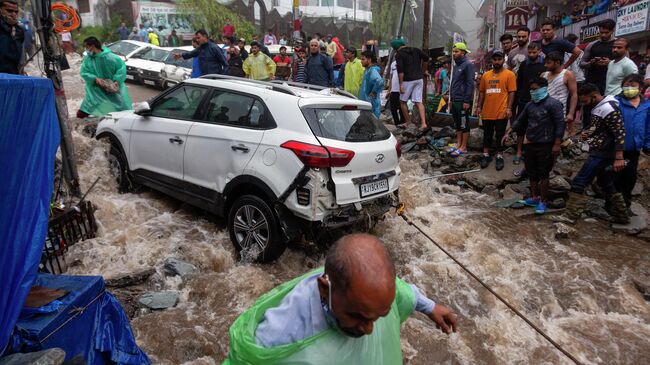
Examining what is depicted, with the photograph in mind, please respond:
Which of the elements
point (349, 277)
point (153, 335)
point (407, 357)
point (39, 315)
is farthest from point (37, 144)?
point (407, 357)

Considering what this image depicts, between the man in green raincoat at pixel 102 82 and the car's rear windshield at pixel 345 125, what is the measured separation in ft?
15.3

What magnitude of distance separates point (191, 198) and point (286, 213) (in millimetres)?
1479

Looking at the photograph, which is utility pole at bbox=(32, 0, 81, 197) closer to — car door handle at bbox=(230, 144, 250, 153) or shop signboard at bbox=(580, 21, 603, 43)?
car door handle at bbox=(230, 144, 250, 153)

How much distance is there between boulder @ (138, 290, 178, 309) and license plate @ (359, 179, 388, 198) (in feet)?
6.71

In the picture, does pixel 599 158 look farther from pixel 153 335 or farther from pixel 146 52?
pixel 146 52

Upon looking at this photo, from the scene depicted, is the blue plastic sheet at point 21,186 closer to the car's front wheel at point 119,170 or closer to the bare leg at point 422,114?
the car's front wheel at point 119,170

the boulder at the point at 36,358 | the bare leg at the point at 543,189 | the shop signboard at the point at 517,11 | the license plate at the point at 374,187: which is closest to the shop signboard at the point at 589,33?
the shop signboard at the point at 517,11

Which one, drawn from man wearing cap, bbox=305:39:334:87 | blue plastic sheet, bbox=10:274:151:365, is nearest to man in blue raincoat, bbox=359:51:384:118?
man wearing cap, bbox=305:39:334:87

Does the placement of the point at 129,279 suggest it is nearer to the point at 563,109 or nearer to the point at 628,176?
the point at 563,109

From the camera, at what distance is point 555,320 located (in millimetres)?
4141

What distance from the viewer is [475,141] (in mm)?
8805

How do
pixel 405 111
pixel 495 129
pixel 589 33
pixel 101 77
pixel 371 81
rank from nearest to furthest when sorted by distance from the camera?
pixel 101 77 → pixel 495 129 → pixel 371 81 → pixel 405 111 → pixel 589 33

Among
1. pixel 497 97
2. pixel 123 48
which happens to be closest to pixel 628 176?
pixel 497 97

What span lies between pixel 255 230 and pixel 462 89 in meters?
5.58
